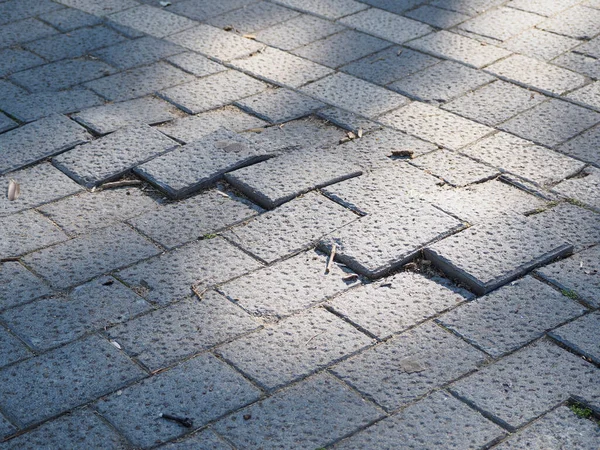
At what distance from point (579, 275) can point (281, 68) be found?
7.25 feet

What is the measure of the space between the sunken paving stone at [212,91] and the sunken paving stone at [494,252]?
1.62 metres

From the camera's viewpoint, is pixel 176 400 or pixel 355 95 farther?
pixel 355 95

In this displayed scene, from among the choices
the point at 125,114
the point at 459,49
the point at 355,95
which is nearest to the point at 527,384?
the point at 355,95

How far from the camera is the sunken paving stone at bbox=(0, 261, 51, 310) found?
9.72ft

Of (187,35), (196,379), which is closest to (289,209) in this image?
(196,379)

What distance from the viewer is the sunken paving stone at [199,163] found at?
358 cm

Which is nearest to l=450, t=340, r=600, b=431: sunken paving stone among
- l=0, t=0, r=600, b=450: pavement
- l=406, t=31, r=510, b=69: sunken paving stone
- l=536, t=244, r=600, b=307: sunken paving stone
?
l=0, t=0, r=600, b=450: pavement

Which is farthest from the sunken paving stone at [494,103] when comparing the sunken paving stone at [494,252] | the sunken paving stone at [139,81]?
the sunken paving stone at [139,81]

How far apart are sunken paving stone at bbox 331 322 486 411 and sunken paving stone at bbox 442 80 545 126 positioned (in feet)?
5.43

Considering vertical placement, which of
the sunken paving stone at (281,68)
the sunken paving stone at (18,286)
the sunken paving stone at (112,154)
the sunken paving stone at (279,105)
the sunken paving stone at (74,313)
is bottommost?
the sunken paving stone at (18,286)

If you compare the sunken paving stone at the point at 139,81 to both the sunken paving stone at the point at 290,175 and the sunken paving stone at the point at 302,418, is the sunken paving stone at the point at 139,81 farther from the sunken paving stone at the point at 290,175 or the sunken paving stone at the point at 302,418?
the sunken paving stone at the point at 302,418

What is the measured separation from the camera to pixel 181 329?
2836 millimetres

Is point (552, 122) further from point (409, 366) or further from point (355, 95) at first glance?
point (409, 366)

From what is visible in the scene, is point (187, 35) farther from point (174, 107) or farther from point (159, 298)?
point (159, 298)
